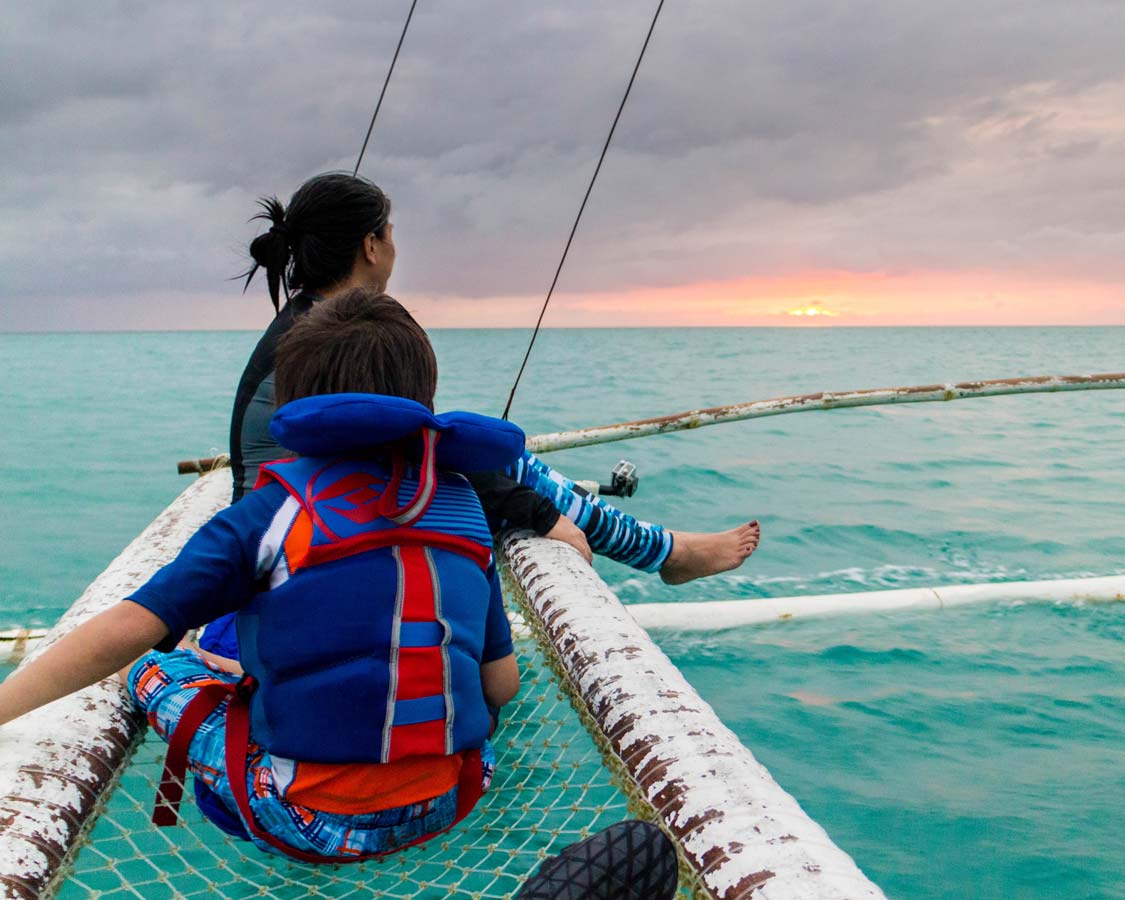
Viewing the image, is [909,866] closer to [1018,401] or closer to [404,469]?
[404,469]

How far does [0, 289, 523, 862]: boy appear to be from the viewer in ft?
3.99

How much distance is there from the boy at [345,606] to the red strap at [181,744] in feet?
0.39

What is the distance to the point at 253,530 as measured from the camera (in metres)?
1.24

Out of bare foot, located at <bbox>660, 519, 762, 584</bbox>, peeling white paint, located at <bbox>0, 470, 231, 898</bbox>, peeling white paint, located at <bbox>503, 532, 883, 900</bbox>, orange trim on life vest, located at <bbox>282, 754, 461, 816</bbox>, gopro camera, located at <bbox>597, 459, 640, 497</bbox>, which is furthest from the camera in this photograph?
gopro camera, located at <bbox>597, 459, 640, 497</bbox>

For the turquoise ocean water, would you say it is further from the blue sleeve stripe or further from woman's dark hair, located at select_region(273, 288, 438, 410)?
woman's dark hair, located at select_region(273, 288, 438, 410)

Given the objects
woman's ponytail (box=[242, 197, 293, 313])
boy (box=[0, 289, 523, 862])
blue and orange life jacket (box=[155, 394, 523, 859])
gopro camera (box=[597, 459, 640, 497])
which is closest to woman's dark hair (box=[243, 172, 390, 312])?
woman's ponytail (box=[242, 197, 293, 313])

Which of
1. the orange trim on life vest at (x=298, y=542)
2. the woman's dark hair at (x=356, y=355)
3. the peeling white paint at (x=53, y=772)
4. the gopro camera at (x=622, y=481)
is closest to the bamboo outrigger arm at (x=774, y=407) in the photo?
the gopro camera at (x=622, y=481)

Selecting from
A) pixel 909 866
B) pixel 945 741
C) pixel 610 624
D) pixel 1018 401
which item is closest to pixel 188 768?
pixel 610 624

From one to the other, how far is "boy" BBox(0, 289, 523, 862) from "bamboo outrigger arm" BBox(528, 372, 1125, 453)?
107 inches

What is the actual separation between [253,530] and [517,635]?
228 centimetres

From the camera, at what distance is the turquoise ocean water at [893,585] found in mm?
3047

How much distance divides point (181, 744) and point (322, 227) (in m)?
1.42

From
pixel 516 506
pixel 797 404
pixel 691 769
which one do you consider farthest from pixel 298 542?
pixel 797 404

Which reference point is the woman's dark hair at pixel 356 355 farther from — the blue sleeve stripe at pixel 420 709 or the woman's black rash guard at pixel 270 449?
the woman's black rash guard at pixel 270 449
